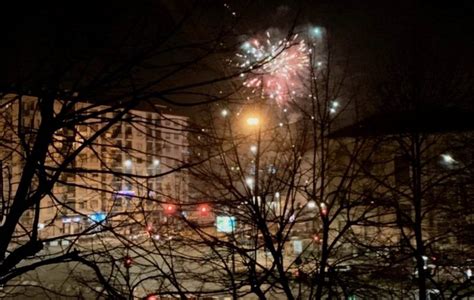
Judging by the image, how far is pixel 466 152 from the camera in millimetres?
13688

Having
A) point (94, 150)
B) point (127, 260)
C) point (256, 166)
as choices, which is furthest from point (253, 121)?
point (94, 150)

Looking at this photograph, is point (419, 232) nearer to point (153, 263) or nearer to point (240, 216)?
point (240, 216)

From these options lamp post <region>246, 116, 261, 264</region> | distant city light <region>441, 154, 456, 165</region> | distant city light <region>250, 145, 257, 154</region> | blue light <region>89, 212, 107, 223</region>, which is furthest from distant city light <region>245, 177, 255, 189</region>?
distant city light <region>441, 154, 456, 165</region>

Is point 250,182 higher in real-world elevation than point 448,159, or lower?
lower

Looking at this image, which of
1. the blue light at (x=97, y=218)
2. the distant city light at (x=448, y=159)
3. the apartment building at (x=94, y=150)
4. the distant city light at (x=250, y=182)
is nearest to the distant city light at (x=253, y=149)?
the distant city light at (x=250, y=182)

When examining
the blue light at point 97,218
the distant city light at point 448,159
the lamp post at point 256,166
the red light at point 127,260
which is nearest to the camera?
the blue light at point 97,218

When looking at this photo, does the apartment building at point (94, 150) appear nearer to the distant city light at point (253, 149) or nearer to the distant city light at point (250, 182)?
the distant city light at point (250, 182)

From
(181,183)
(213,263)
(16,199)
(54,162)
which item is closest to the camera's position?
(16,199)

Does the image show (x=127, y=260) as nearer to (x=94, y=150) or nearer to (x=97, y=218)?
(x=97, y=218)

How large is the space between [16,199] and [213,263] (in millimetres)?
4129

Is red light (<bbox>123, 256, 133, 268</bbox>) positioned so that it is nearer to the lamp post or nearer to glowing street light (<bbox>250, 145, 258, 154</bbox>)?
the lamp post

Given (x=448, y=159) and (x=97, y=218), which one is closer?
(x=97, y=218)

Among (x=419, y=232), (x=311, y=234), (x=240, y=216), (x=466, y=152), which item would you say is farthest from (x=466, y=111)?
(x=240, y=216)

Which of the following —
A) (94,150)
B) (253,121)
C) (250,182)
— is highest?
(253,121)
